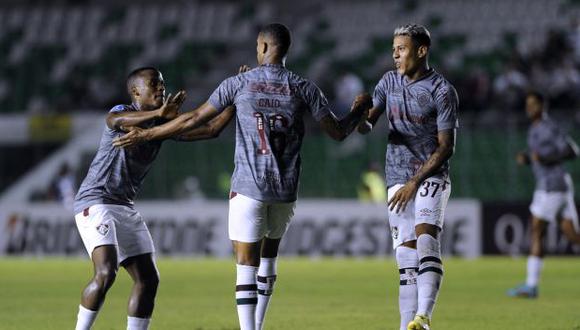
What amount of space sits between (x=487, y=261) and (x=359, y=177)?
5.65 meters

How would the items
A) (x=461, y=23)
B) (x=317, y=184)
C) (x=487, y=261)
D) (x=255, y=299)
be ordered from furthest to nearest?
(x=461, y=23), (x=317, y=184), (x=487, y=261), (x=255, y=299)

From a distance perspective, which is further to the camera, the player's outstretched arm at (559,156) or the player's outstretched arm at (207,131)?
the player's outstretched arm at (559,156)

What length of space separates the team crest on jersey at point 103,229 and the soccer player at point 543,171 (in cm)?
779

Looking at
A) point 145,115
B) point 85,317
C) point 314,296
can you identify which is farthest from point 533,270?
point 85,317

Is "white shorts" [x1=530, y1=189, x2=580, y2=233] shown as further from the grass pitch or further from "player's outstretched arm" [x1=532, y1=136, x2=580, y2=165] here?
the grass pitch

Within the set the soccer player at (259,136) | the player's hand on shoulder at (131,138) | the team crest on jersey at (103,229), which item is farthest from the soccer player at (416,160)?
the team crest on jersey at (103,229)

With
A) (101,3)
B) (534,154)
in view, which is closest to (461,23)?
(101,3)

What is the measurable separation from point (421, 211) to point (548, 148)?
713 centimetres

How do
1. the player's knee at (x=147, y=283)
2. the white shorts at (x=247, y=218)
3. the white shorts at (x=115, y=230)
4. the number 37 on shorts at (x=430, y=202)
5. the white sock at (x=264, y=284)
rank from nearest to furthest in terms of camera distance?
the white shorts at (x=247, y=218) < the white shorts at (x=115, y=230) < the player's knee at (x=147, y=283) < the number 37 on shorts at (x=430, y=202) < the white sock at (x=264, y=284)

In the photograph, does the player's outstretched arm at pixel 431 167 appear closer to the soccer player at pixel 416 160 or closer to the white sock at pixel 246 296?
the soccer player at pixel 416 160

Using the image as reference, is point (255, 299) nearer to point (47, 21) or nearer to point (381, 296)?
point (381, 296)

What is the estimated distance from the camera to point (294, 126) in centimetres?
901

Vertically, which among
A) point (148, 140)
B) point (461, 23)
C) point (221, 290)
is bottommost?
point (221, 290)

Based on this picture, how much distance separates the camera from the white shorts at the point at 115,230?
357 inches
